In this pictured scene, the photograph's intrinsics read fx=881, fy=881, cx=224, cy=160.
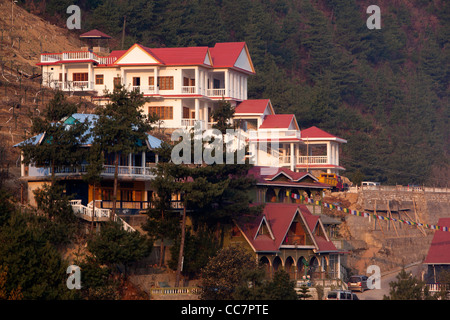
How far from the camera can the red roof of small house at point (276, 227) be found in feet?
186

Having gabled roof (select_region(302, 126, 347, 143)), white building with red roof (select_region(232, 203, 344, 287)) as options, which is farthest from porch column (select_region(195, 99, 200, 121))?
white building with red roof (select_region(232, 203, 344, 287))

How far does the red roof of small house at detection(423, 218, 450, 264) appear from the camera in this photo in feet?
211

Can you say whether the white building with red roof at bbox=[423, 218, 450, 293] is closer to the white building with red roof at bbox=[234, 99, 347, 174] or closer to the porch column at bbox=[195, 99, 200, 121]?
the white building with red roof at bbox=[234, 99, 347, 174]

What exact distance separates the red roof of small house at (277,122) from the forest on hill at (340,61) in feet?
32.8

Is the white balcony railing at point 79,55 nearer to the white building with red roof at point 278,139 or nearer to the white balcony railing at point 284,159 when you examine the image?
the white building with red roof at point 278,139

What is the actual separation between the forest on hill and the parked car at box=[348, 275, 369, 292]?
23149 millimetres

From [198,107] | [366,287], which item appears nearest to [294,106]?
[198,107]

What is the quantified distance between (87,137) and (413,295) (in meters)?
21.6

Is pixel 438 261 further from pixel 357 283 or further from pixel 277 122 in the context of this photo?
pixel 277 122

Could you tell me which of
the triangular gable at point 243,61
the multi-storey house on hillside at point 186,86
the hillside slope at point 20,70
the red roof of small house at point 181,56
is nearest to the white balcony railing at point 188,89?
the multi-storey house on hillside at point 186,86

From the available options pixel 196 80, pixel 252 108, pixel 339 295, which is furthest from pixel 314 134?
pixel 339 295

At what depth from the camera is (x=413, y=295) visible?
148 feet

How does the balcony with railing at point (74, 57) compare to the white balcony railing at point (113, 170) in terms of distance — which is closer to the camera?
the white balcony railing at point (113, 170)

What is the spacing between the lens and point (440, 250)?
6556 cm
